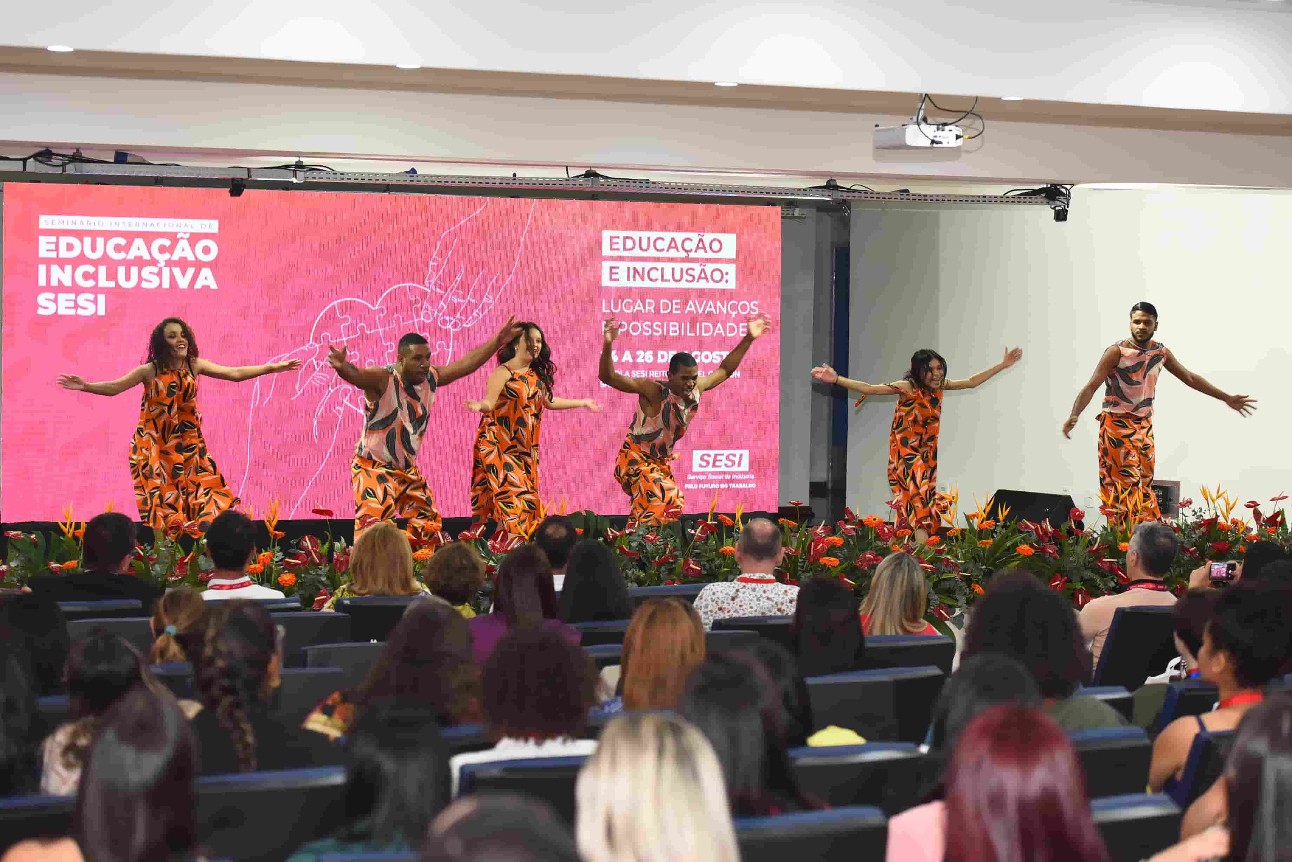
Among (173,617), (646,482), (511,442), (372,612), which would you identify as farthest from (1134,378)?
(173,617)

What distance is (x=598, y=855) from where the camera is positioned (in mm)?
1660

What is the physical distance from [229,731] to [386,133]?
5471 mm

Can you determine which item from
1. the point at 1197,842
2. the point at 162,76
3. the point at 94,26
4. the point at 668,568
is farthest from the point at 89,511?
the point at 1197,842

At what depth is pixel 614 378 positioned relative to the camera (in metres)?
8.38

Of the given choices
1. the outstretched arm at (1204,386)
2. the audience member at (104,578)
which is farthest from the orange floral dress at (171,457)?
the outstretched arm at (1204,386)

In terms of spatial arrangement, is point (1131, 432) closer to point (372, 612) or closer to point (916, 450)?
point (916, 450)

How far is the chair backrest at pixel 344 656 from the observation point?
3.78 metres

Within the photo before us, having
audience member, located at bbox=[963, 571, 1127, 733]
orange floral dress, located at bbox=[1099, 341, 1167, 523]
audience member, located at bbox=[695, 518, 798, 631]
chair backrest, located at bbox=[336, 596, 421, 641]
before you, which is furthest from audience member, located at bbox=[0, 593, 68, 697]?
orange floral dress, located at bbox=[1099, 341, 1167, 523]

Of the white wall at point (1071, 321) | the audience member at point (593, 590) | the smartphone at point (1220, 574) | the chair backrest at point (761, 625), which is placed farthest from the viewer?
the white wall at point (1071, 321)

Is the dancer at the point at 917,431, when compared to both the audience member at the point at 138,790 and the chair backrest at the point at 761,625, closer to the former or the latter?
the chair backrest at the point at 761,625

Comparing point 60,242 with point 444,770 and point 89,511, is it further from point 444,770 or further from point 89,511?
point 444,770

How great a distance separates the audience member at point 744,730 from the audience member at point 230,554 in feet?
8.95

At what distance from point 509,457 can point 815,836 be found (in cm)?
598

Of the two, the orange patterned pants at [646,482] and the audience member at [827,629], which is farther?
the orange patterned pants at [646,482]
